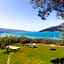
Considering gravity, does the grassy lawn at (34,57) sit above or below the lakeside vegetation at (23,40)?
below

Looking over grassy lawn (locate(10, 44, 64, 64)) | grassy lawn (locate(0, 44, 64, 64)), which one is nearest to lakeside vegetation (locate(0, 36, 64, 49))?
grassy lawn (locate(0, 44, 64, 64))

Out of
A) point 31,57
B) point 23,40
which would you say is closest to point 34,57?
point 31,57

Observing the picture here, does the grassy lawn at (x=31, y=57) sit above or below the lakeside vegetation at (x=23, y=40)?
below

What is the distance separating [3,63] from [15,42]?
69.9 ft

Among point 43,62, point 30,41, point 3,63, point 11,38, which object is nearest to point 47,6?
point 43,62

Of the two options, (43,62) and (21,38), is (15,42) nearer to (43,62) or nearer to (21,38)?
(21,38)

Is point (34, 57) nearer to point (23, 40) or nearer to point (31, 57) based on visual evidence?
point (31, 57)

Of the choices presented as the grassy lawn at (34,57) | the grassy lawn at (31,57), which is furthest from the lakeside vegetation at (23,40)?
the grassy lawn at (34,57)

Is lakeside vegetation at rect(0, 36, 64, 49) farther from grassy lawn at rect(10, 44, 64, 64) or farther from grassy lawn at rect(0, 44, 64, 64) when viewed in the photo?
grassy lawn at rect(10, 44, 64, 64)

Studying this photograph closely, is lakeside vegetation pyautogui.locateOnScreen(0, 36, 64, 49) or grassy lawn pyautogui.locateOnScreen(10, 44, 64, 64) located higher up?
lakeside vegetation pyautogui.locateOnScreen(0, 36, 64, 49)

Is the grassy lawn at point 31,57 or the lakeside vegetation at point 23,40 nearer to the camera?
the grassy lawn at point 31,57

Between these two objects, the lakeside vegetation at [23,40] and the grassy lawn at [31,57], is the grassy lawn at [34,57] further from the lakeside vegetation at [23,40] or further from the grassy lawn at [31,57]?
the lakeside vegetation at [23,40]

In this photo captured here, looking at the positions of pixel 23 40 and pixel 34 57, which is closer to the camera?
pixel 34 57

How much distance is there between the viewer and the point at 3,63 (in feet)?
58.3
